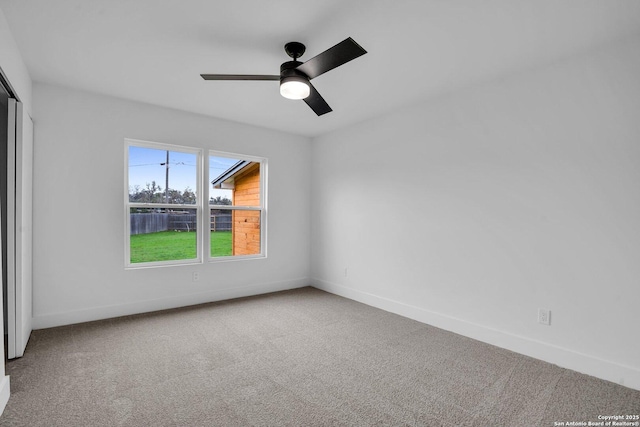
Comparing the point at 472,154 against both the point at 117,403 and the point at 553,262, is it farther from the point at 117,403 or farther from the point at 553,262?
the point at 117,403

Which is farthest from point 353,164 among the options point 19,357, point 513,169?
point 19,357

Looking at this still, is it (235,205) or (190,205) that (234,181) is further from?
(190,205)

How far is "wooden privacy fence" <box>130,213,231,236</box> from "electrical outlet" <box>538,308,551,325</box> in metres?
3.84

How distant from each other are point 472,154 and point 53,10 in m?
3.57

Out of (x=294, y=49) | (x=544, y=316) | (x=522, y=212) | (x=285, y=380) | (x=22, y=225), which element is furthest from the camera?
(x=522, y=212)

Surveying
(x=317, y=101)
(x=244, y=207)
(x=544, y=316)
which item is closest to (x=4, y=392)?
(x=317, y=101)

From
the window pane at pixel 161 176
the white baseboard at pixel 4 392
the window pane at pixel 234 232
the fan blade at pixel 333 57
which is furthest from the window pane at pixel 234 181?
the white baseboard at pixel 4 392

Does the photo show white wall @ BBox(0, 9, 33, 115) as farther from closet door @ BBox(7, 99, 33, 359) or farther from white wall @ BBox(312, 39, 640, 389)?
white wall @ BBox(312, 39, 640, 389)

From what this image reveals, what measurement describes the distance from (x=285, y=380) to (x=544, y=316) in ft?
7.33

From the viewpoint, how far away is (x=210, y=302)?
4.25 meters

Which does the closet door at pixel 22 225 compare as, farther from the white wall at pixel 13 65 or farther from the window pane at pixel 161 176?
the window pane at pixel 161 176

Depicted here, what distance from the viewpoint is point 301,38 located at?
239cm

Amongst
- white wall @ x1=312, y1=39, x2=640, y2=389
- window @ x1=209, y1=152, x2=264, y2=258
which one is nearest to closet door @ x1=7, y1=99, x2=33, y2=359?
window @ x1=209, y1=152, x2=264, y2=258

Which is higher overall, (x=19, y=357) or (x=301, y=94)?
(x=301, y=94)
